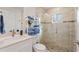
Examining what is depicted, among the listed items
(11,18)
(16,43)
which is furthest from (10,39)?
(11,18)

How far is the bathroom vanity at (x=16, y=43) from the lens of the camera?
1.69 m

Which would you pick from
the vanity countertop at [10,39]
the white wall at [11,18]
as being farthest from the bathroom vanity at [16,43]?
the white wall at [11,18]

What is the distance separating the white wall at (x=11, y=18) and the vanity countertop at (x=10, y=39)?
9cm

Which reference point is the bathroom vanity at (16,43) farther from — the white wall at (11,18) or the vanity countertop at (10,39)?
the white wall at (11,18)

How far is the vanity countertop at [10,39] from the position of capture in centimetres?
169

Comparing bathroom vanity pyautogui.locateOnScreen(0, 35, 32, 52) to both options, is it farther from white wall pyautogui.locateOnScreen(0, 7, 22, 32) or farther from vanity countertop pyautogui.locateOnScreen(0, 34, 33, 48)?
white wall pyautogui.locateOnScreen(0, 7, 22, 32)

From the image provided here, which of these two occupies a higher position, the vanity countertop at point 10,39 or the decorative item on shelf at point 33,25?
the decorative item on shelf at point 33,25

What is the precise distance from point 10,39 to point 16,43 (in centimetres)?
9

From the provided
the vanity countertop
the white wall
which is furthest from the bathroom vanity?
the white wall

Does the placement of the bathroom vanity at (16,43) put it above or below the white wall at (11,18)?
below

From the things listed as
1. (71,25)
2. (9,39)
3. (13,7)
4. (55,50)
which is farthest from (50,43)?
(13,7)

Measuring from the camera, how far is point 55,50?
175cm

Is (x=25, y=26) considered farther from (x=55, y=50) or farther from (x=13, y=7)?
(x=55, y=50)
